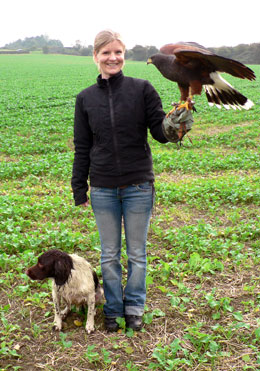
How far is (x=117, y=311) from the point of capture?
3648mm

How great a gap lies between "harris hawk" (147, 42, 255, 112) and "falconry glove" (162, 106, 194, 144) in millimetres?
47

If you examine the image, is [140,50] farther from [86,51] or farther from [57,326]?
[86,51]

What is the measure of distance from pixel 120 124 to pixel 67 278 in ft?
5.02

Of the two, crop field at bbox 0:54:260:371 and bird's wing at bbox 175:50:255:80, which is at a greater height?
bird's wing at bbox 175:50:255:80

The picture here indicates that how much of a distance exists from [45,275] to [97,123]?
148 centimetres

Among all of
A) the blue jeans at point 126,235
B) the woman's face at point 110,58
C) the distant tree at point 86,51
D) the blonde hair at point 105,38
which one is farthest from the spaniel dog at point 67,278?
the distant tree at point 86,51

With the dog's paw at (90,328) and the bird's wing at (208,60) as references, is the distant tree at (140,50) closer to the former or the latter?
the bird's wing at (208,60)

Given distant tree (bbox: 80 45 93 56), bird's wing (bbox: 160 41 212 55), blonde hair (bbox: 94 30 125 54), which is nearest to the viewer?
bird's wing (bbox: 160 41 212 55)

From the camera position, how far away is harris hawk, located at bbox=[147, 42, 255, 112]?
8.21 ft

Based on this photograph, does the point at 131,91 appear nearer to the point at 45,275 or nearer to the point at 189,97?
the point at 189,97

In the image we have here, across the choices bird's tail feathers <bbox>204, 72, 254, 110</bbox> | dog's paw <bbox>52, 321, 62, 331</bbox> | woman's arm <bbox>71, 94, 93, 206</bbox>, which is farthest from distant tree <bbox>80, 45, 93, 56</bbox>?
dog's paw <bbox>52, 321, 62, 331</bbox>

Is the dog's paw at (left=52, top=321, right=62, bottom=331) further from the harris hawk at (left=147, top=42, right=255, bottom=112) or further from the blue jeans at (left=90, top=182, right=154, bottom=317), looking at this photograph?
the harris hawk at (left=147, top=42, right=255, bottom=112)

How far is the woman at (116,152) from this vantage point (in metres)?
3.12

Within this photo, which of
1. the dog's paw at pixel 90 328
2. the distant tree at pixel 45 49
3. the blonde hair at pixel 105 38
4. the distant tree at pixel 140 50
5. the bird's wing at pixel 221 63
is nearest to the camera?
the bird's wing at pixel 221 63
